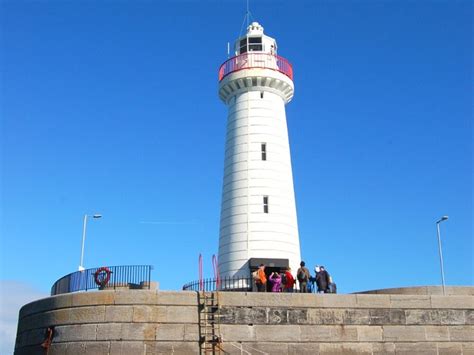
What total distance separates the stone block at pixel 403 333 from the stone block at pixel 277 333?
9.14 feet

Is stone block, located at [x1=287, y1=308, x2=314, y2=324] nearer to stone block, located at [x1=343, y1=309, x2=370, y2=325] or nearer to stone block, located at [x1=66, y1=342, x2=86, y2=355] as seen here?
stone block, located at [x1=343, y1=309, x2=370, y2=325]

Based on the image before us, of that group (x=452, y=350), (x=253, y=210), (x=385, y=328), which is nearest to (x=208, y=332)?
(x=385, y=328)

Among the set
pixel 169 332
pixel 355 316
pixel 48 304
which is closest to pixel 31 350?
pixel 48 304

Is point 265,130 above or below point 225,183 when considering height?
above

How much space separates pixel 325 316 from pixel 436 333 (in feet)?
11.7

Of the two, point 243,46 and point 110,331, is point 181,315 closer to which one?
point 110,331

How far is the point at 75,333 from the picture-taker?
16297mm

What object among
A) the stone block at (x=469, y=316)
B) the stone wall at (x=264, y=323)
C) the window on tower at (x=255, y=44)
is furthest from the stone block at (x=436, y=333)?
the window on tower at (x=255, y=44)

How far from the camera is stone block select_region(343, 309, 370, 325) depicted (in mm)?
16906

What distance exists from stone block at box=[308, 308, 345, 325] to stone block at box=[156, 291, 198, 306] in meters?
3.52

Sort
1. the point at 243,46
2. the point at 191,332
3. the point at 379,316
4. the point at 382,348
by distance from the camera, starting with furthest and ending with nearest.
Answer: the point at 243,46, the point at 379,316, the point at 382,348, the point at 191,332

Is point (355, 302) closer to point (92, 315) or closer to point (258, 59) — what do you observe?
point (92, 315)

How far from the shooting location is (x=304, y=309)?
1680cm

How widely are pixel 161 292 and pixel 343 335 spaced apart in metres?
5.60
